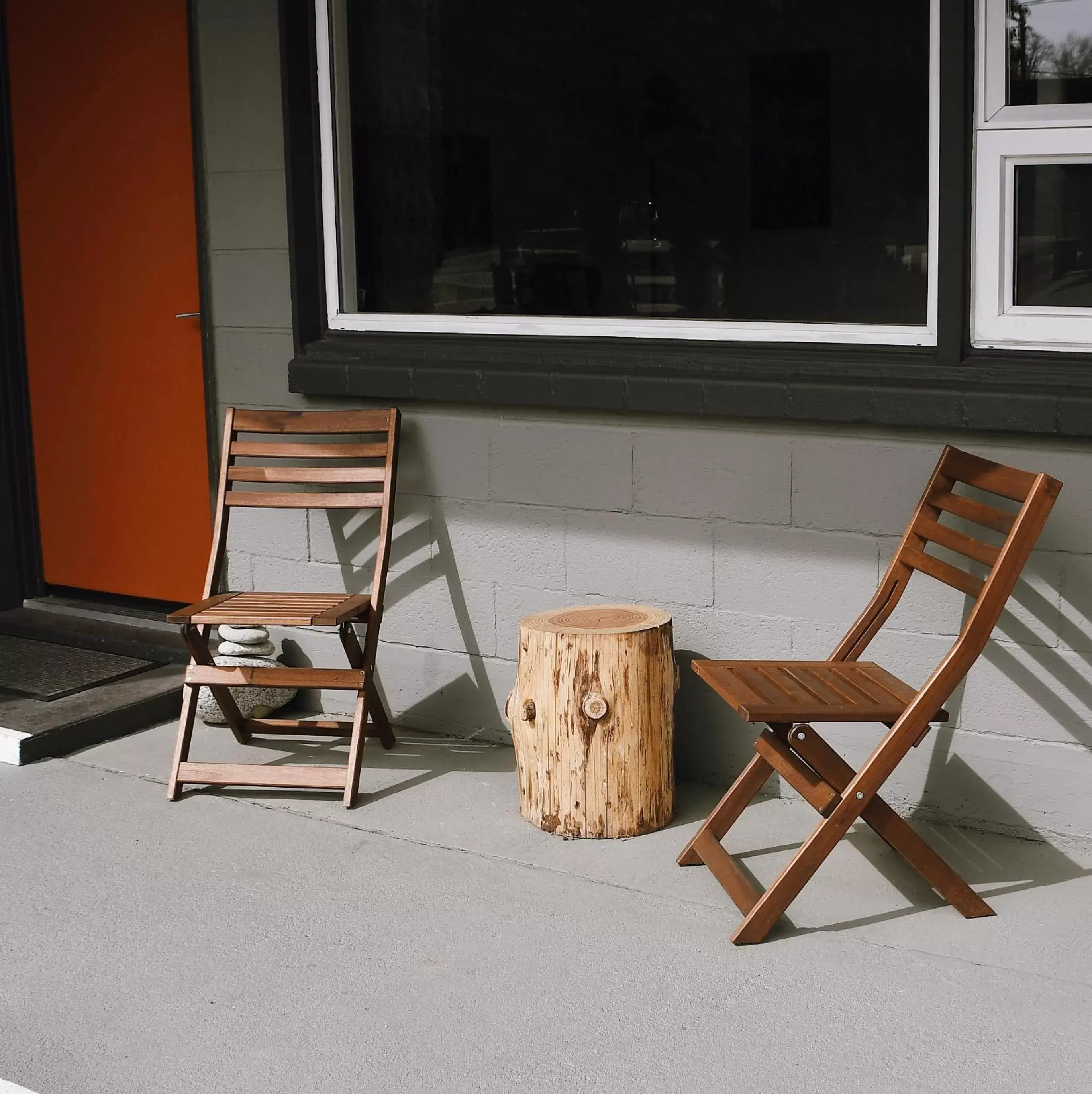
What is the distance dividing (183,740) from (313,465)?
919 millimetres

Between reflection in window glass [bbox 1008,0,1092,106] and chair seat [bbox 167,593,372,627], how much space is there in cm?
201

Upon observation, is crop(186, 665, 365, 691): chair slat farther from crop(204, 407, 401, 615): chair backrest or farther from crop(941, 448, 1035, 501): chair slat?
crop(941, 448, 1035, 501): chair slat

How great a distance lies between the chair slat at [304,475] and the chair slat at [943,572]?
1519mm

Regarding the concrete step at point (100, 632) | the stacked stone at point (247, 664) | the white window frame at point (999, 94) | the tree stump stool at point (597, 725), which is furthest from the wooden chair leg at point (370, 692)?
the white window frame at point (999, 94)

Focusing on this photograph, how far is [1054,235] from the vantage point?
326 cm

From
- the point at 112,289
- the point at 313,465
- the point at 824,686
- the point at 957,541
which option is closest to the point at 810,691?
the point at 824,686

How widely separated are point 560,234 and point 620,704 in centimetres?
148

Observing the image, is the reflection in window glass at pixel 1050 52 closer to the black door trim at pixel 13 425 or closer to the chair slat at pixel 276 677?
the chair slat at pixel 276 677

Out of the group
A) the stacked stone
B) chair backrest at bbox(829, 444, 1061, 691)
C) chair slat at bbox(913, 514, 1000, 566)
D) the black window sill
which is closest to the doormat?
the stacked stone

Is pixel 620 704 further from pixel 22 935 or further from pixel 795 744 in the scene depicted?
pixel 22 935

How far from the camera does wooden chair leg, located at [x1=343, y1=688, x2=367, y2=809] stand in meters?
3.64

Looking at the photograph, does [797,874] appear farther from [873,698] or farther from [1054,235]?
[1054,235]

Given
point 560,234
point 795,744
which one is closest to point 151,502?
point 560,234

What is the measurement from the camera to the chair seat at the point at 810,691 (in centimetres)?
282
